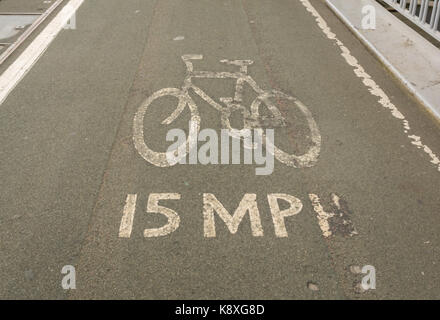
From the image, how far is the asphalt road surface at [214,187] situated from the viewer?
358 centimetres

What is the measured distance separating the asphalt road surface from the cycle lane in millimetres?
13

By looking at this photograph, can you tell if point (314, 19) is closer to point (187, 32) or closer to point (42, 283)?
point (187, 32)

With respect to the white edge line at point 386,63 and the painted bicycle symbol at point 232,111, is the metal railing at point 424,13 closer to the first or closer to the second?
the white edge line at point 386,63

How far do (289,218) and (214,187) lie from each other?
80 centimetres

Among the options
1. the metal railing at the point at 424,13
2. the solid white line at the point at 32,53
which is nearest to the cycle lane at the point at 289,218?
the metal railing at the point at 424,13

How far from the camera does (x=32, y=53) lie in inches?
285

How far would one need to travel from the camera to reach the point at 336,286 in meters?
3.49

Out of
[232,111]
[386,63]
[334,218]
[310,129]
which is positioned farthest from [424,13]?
[334,218]

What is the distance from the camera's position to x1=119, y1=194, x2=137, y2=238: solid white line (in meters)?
3.95

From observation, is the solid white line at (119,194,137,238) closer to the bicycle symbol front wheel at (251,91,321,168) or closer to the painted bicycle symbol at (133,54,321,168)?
the painted bicycle symbol at (133,54,321,168)

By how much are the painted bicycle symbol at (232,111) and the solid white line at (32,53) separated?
6.51ft

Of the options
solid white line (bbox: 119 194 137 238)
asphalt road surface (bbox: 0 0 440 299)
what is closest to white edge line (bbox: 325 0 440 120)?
asphalt road surface (bbox: 0 0 440 299)

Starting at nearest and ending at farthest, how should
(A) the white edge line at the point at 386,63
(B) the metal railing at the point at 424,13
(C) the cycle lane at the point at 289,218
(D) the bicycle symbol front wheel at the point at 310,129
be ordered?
(C) the cycle lane at the point at 289,218, (D) the bicycle symbol front wheel at the point at 310,129, (A) the white edge line at the point at 386,63, (B) the metal railing at the point at 424,13
